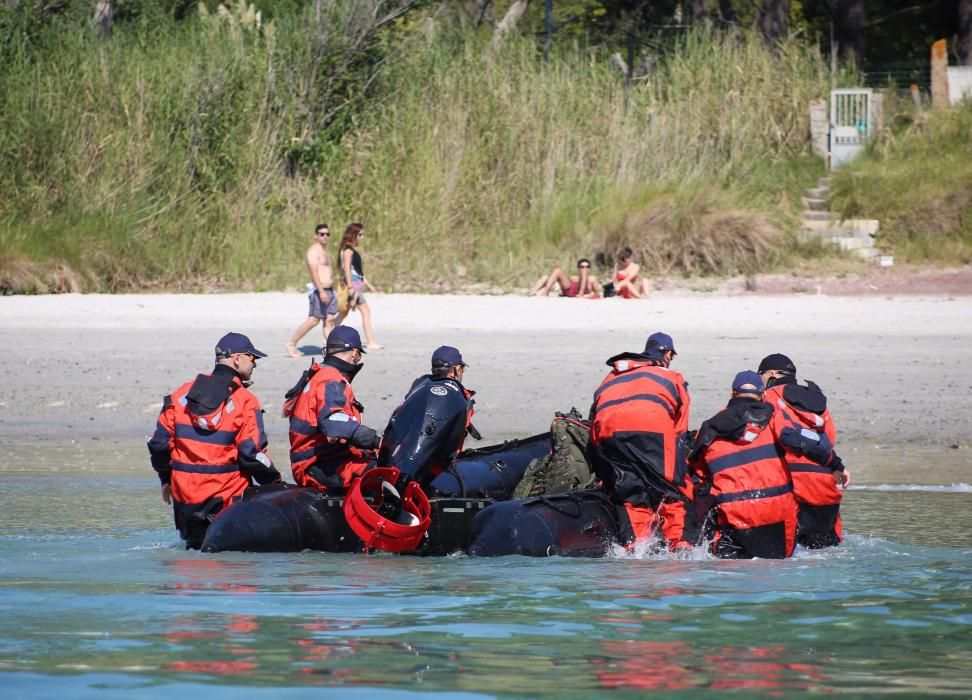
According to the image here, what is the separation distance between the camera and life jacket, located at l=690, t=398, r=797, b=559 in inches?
317

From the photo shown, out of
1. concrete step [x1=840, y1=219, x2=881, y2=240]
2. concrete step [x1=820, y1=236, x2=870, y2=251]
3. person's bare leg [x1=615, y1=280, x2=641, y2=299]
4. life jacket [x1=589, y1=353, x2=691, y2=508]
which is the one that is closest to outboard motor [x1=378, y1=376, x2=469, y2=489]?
life jacket [x1=589, y1=353, x2=691, y2=508]

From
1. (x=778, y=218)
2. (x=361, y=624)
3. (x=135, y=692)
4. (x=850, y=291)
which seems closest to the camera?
(x=135, y=692)

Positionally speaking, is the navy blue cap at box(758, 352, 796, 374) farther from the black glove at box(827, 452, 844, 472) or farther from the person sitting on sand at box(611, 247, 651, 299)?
the person sitting on sand at box(611, 247, 651, 299)

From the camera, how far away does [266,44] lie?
23.1m

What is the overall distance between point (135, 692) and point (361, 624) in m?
1.32

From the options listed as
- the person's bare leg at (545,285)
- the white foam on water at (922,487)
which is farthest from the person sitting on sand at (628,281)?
the white foam on water at (922,487)

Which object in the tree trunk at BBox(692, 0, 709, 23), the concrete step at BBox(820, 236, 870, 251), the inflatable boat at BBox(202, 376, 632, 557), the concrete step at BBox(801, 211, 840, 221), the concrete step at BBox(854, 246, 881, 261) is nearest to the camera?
the inflatable boat at BBox(202, 376, 632, 557)

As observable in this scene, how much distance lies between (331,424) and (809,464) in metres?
2.56

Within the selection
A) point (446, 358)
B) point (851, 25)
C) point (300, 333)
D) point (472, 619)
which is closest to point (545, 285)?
point (300, 333)

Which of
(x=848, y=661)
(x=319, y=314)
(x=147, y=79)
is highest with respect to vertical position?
(x=147, y=79)

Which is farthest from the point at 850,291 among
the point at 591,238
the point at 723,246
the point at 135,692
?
the point at 135,692

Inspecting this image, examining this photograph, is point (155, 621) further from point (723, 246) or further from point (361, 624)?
point (723, 246)

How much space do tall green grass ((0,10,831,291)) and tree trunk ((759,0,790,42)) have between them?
4.24 metres

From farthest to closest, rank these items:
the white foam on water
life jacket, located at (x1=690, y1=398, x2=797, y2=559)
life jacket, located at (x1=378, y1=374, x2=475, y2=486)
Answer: the white foam on water
life jacket, located at (x1=378, y1=374, x2=475, y2=486)
life jacket, located at (x1=690, y1=398, x2=797, y2=559)
